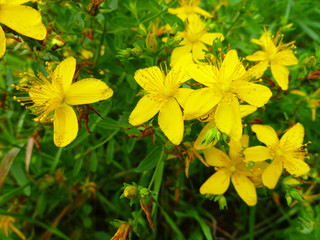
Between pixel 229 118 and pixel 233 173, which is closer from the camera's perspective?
pixel 229 118

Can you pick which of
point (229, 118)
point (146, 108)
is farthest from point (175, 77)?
point (229, 118)

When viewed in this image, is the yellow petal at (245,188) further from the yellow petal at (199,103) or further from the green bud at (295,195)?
the yellow petal at (199,103)

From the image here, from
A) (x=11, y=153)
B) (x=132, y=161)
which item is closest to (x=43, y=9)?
(x=11, y=153)

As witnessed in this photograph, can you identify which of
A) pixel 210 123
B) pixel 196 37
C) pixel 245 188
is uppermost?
pixel 196 37

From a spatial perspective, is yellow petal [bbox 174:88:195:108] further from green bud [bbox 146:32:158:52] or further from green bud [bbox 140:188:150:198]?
green bud [bbox 140:188:150:198]

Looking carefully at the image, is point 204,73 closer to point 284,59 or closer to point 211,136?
point 211,136

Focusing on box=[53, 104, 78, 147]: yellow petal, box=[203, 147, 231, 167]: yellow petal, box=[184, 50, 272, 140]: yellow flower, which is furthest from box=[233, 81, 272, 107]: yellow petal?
box=[53, 104, 78, 147]: yellow petal
